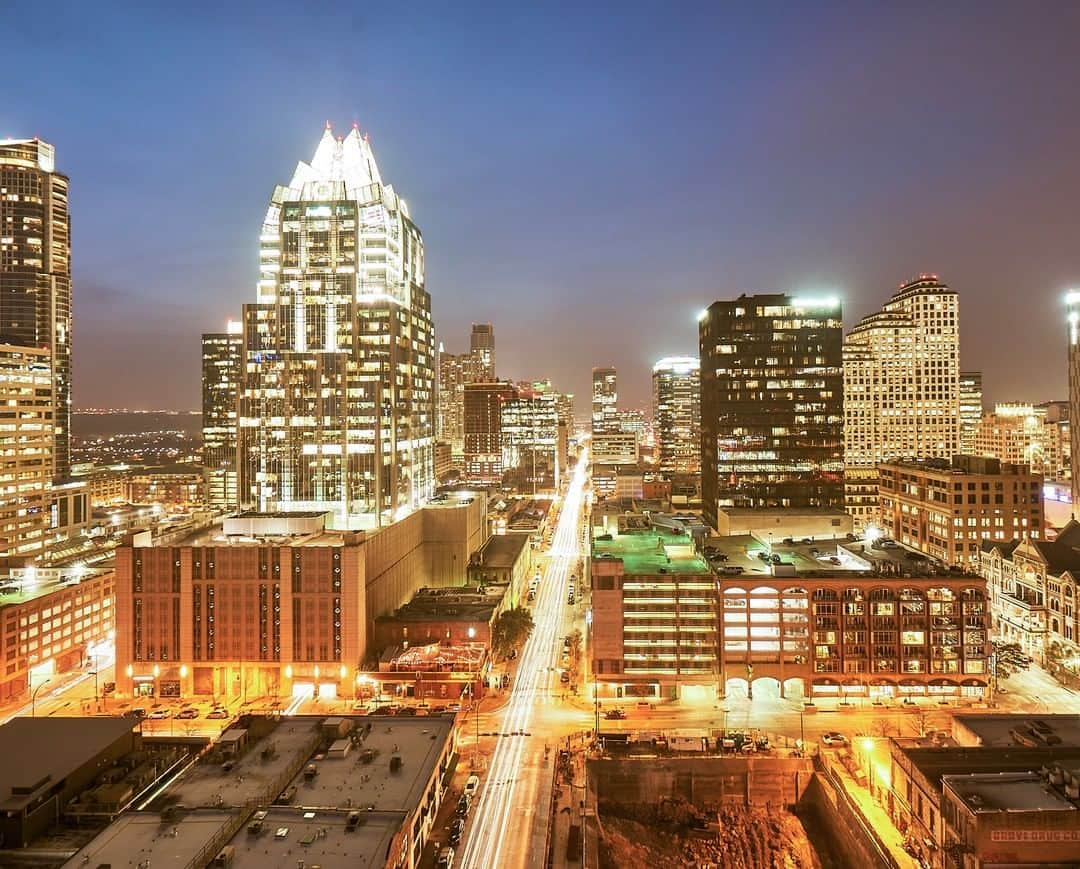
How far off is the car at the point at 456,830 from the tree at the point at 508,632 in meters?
46.4

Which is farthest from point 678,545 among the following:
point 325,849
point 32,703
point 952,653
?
point 32,703

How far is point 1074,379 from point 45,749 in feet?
597

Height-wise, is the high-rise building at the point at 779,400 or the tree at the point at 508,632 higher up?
the high-rise building at the point at 779,400

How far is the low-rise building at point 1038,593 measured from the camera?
112188mm

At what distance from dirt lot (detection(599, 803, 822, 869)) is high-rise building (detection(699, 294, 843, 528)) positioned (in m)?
92.0

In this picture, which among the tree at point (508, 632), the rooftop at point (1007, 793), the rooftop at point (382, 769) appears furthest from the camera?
the tree at point (508, 632)

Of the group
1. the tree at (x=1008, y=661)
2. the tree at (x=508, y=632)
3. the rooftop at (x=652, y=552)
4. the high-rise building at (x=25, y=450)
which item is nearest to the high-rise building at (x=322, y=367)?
the tree at (x=508, y=632)

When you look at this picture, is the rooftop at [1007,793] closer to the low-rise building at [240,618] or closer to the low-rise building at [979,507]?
the low-rise building at [240,618]

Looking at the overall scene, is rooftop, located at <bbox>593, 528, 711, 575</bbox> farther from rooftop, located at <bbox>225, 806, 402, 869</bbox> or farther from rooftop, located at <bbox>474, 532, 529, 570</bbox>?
rooftop, located at <bbox>225, 806, 402, 869</bbox>

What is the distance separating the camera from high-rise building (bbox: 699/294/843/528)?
169375mm

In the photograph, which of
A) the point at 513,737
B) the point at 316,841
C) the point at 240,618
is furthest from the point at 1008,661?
the point at 240,618

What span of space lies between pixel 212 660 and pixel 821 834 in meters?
79.9

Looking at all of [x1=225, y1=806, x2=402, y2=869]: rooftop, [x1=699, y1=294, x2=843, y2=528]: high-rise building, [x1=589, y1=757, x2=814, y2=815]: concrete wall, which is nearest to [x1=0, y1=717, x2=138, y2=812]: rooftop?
[x1=225, y1=806, x2=402, y2=869]: rooftop

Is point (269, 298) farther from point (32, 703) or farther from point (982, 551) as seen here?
point (982, 551)
